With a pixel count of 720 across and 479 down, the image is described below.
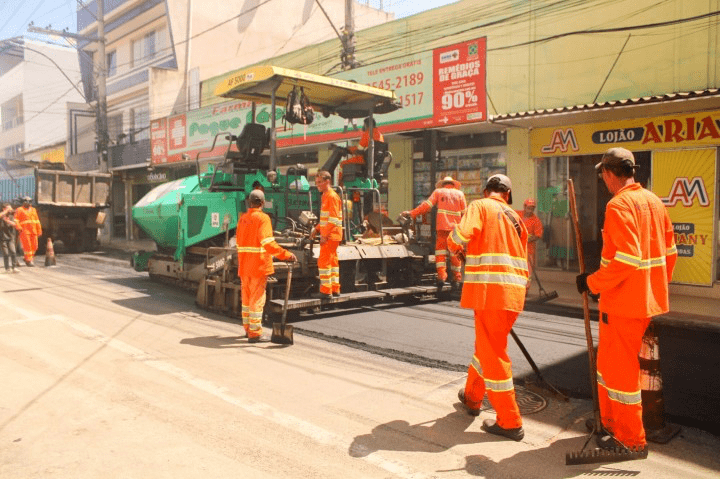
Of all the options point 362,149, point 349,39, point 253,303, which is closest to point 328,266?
point 253,303

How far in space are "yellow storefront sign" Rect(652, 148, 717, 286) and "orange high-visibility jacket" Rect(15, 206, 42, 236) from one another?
14.4m

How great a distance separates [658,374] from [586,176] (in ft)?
35.6

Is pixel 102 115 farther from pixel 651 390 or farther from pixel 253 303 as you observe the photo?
pixel 651 390

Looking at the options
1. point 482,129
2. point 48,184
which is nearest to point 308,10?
point 48,184

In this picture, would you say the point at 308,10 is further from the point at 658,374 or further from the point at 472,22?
the point at 658,374

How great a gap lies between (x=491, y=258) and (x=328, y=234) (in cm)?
392

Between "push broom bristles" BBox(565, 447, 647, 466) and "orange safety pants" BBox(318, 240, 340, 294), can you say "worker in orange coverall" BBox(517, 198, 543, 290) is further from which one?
"push broom bristles" BBox(565, 447, 647, 466)

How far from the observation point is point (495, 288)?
4062 mm

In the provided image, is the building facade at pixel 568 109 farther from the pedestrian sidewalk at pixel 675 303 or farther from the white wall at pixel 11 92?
the white wall at pixel 11 92

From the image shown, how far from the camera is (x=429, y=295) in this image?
32.2 feet

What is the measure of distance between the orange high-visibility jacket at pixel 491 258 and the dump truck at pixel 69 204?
17200 mm

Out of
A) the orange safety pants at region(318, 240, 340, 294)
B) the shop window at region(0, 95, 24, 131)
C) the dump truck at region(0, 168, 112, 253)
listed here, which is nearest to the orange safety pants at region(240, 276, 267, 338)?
the orange safety pants at region(318, 240, 340, 294)

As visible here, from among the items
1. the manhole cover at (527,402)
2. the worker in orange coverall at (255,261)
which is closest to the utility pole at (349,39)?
the worker in orange coverall at (255,261)

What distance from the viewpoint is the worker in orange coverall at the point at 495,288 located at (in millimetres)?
4012
